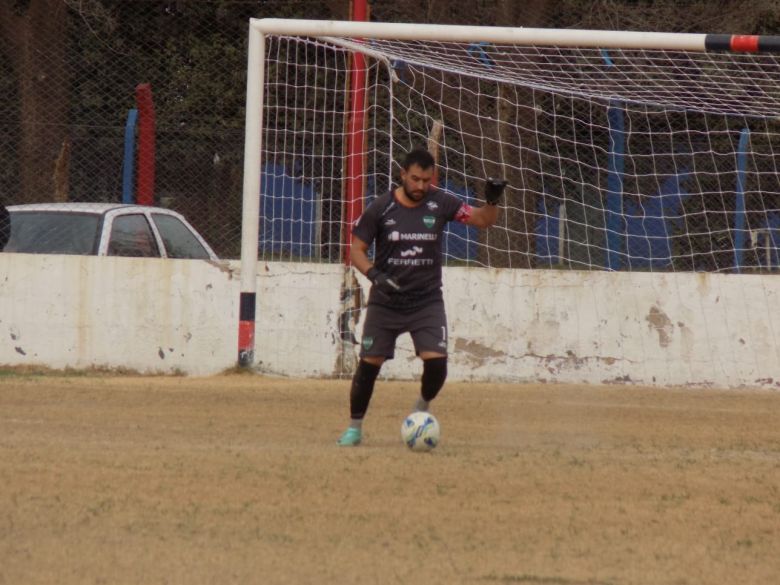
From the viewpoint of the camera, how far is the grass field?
18.9 ft

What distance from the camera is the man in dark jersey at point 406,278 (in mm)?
8852

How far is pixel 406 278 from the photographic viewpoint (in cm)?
889

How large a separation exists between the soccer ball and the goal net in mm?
4887

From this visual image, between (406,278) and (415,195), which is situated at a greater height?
(415,195)

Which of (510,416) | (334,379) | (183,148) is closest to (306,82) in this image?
(183,148)

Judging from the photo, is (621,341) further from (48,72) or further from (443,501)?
(48,72)

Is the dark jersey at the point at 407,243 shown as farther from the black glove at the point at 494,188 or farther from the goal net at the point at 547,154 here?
the goal net at the point at 547,154

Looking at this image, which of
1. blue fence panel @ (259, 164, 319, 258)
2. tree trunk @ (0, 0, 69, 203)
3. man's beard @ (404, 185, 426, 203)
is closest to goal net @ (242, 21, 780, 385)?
blue fence panel @ (259, 164, 319, 258)

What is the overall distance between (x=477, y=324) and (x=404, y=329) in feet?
15.3

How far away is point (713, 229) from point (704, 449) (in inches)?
242

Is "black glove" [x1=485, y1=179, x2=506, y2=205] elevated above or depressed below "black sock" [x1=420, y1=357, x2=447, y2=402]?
above

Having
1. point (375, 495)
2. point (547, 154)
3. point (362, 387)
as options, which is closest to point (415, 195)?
point (362, 387)

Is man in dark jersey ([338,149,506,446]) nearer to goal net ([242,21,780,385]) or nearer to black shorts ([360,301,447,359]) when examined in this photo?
black shorts ([360,301,447,359])

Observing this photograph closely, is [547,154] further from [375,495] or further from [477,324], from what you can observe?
[375,495]
